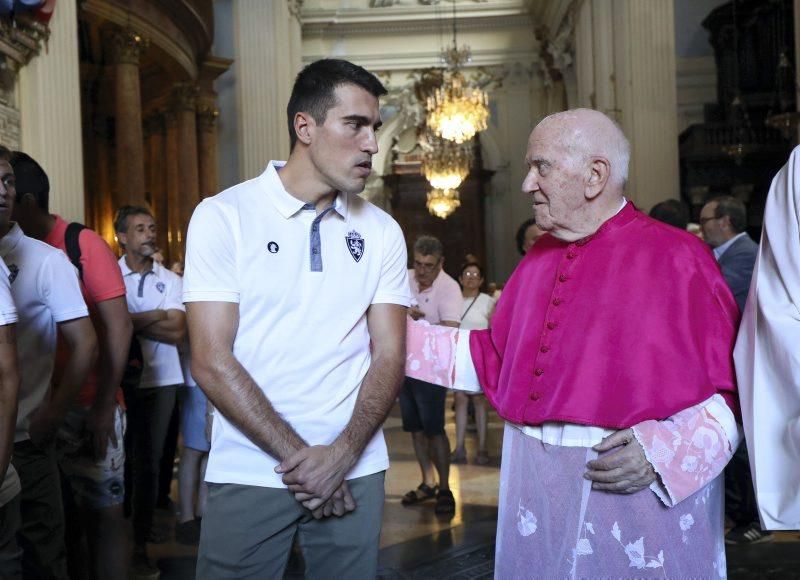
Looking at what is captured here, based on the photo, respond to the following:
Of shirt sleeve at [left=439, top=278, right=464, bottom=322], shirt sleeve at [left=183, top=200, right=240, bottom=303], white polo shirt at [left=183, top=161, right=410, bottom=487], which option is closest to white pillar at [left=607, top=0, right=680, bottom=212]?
shirt sleeve at [left=439, top=278, right=464, bottom=322]

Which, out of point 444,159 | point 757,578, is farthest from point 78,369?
point 444,159

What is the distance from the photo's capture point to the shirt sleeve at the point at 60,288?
330 cm

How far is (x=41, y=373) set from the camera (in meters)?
3.30

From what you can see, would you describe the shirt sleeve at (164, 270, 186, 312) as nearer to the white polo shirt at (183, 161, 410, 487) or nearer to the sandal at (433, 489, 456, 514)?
the sandal at (433, 489, 456, 514)

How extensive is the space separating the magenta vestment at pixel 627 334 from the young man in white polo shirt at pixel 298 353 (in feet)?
1.44

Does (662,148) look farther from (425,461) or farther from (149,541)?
(149,541)

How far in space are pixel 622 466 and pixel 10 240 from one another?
7.38ft

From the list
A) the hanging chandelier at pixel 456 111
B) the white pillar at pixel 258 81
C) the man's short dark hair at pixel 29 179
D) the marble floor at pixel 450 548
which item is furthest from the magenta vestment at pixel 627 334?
the hanging chandelier at pixel 456 111

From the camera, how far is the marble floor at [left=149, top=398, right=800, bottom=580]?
5.13 metres

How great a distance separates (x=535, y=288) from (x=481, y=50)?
22633 mm

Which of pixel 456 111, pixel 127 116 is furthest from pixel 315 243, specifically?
pixel 456 111

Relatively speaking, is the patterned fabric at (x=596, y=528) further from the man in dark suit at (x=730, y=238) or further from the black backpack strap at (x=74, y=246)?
the man in dark suit at (x=730, y=238)

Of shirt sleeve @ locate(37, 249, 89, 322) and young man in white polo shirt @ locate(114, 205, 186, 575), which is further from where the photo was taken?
young man in white polo shirt @ locate(114, 205, 186, 575)

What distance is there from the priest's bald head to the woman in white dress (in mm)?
5864
